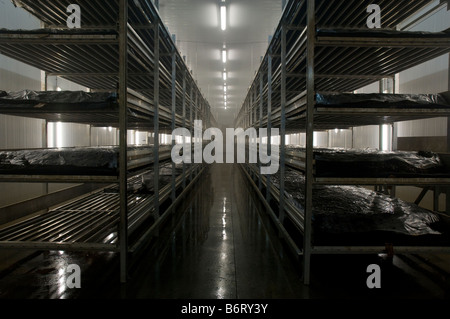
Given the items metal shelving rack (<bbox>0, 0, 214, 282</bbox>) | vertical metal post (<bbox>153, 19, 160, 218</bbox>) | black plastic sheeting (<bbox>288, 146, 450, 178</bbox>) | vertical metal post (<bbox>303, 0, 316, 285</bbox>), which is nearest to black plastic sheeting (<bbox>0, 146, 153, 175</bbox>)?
metal shelving rack (<bbox>0, 0, 214, 282</bbox>)

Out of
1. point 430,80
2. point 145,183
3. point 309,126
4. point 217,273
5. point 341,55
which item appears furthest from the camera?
point 430,80

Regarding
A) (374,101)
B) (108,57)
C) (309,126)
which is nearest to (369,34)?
(374,101)

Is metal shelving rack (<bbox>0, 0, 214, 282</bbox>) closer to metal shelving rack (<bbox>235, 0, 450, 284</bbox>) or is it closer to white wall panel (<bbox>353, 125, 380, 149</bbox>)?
metal shelving rack (<bbox>235, 0, 450, 284</bbox>)

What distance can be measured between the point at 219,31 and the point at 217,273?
5233 millimetres

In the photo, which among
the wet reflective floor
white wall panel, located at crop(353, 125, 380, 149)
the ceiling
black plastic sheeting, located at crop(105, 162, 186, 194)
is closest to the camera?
the wet reflective floor

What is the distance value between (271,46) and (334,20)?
0.88 meters

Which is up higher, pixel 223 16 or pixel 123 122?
pixel 223 16

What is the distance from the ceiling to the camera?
4.50 m

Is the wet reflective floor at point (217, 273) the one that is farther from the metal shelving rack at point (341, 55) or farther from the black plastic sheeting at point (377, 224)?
the black plastic sheeting at point (377, 224)

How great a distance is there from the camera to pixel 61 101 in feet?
6.24

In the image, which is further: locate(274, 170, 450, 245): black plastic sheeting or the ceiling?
the ceiling

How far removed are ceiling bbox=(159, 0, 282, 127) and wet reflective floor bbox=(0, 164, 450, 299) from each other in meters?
4.09

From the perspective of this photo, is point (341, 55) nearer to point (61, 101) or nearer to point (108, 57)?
point (108, 57)

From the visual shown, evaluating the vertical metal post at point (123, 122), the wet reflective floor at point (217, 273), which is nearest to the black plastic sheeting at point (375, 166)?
the wet reflective floor at point (217, 273)
